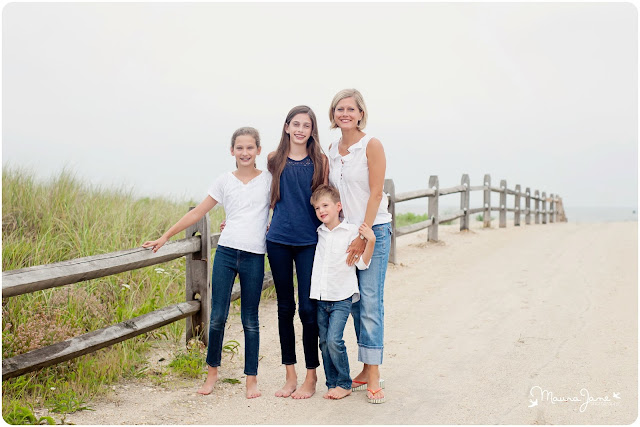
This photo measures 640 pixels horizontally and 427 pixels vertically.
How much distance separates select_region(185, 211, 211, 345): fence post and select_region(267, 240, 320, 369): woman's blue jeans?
1.33 m

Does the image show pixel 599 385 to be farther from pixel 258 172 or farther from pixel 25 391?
pixel 25 391

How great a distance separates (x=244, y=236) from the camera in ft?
14.0

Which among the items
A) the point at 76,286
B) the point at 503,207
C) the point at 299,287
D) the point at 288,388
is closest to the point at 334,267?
the point at 299,287

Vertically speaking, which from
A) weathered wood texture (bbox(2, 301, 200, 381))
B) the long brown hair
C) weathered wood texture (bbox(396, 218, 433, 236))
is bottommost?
weathered wood texture (bbox(2, 301, 200, 381))

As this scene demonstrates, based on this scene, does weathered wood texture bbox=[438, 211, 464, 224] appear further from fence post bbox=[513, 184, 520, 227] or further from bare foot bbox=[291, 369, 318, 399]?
bare foot bbox=[291, 369, 318, 399]

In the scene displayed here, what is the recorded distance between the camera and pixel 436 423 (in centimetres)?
402

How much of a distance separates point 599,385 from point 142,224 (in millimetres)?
6461

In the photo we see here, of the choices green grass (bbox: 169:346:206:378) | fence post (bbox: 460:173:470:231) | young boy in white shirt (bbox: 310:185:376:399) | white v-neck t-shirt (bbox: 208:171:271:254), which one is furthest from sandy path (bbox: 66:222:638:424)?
fence post (bbox: 460:173:470:231)

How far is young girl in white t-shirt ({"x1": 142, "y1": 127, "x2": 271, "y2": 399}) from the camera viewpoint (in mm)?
4301

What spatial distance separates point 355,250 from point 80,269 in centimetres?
198

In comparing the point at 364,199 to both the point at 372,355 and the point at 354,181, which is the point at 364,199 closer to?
the point at 354,181

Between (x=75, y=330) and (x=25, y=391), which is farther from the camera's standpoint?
(x=75, y=330)

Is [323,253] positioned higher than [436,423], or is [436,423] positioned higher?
[323,253]

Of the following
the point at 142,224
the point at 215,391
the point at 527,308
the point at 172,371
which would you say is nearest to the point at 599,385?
the point at 527,308
